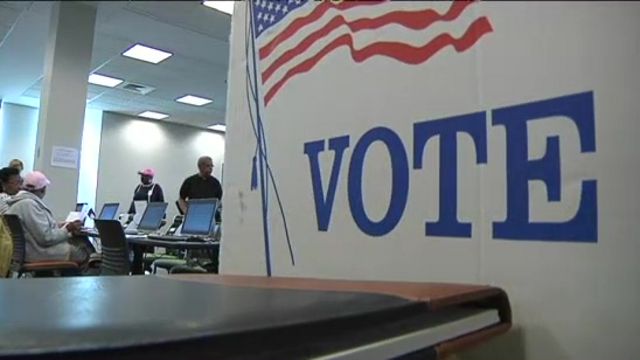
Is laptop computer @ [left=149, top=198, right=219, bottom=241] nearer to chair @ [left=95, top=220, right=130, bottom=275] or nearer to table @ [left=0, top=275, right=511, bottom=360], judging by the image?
chair @ [left=95, top=220, right=130, bottom=275]

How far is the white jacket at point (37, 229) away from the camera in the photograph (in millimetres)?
3334

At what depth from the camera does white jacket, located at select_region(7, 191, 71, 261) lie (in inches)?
131

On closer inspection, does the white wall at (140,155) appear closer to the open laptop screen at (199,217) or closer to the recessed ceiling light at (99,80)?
the open laptop screen at (199,217)

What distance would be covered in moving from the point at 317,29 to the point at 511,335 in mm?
600

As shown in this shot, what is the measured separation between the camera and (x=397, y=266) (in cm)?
79

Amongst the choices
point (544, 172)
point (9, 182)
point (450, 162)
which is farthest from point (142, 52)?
point (9, 182)

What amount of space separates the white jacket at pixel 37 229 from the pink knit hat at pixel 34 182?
0.25 ft

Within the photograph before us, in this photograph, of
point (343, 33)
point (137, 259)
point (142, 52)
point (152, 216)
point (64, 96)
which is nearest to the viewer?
point (343, 33)

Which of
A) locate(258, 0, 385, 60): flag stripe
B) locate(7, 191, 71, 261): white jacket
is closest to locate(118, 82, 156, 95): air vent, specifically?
locate(7, 191, 71, 261): white jacket

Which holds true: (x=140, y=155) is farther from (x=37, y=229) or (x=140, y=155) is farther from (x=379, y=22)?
(x=379, y=22)

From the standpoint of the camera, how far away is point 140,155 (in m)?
10.1

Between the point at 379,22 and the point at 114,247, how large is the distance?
2983 millimetres

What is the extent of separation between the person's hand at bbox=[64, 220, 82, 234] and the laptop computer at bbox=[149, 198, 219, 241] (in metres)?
0.64

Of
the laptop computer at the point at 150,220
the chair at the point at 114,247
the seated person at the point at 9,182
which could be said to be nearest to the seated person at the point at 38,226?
the seated person at the point at 9,182
